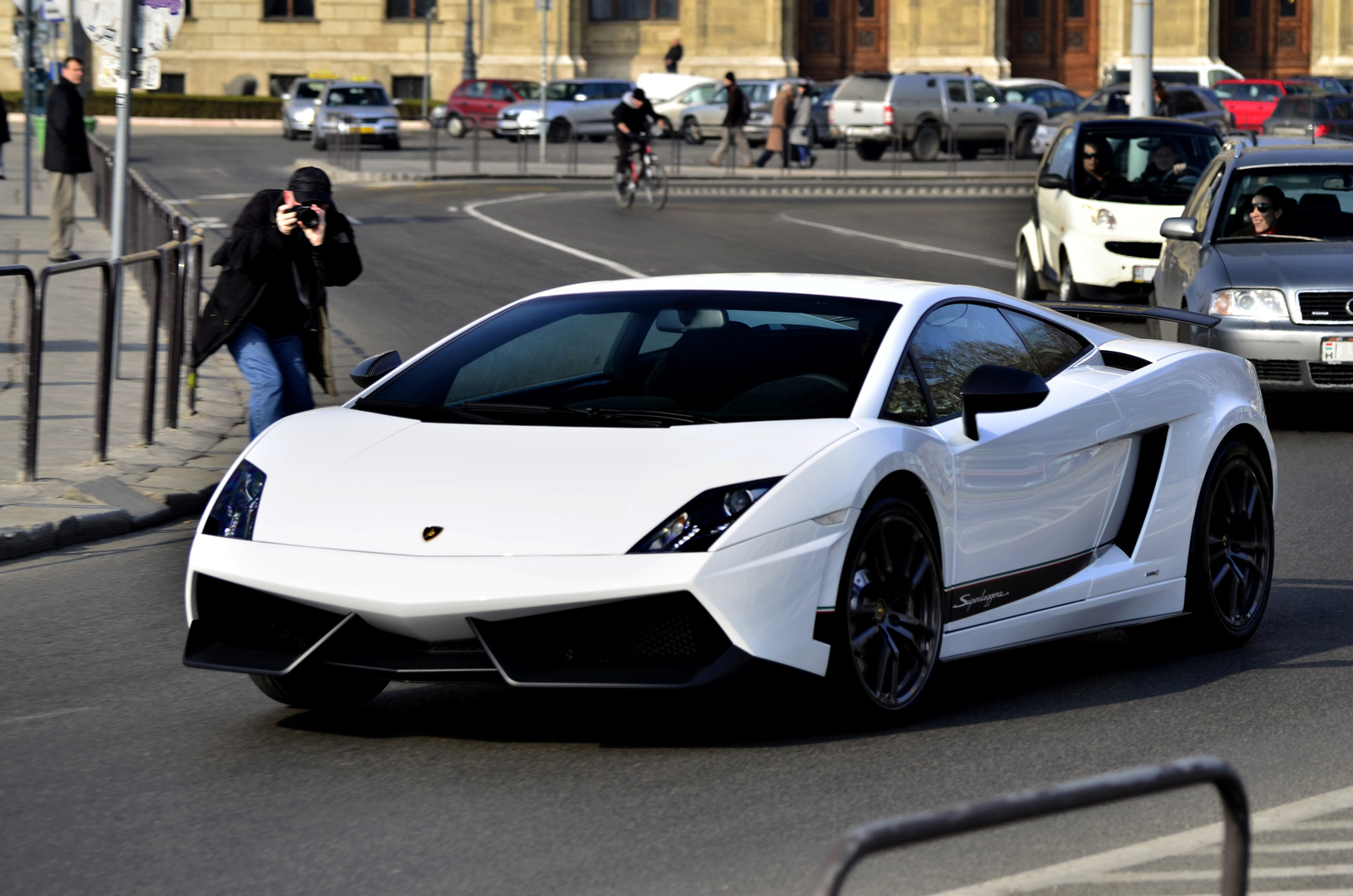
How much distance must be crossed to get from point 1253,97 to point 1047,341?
46.4m

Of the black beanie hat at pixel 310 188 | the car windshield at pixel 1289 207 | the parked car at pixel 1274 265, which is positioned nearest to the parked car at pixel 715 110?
the parked car at pixel 1274 265

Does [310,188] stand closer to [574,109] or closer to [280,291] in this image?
[280,291]

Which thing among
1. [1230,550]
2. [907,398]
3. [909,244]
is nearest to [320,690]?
[907,398]

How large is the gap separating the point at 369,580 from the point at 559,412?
95cm

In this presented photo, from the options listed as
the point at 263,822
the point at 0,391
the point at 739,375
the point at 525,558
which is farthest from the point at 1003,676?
the point at 0,391

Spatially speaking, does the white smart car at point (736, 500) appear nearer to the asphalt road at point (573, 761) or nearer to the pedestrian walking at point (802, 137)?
the asphalt road at point (573, 761)

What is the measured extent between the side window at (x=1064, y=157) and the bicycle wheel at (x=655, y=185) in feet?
38.2

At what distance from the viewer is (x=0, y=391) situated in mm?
12797

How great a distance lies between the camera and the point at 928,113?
46.1 m

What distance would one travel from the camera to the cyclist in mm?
29719

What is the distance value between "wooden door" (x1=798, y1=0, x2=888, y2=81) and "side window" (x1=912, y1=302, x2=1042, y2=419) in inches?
2384

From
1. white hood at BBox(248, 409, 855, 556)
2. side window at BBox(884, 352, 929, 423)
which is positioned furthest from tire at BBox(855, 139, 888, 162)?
white hood at BBox(248, 409, 855, 556)

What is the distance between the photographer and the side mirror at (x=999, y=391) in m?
5.88

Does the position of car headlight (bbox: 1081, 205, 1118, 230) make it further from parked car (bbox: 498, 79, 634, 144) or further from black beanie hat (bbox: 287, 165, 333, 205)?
parked car (bbox: 498, 79, 634, 144)
